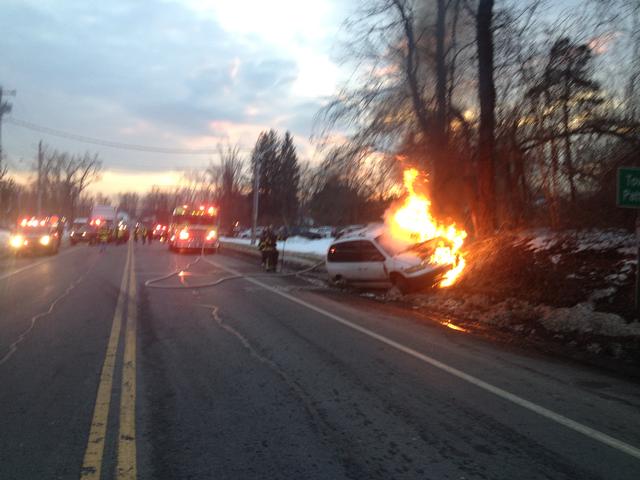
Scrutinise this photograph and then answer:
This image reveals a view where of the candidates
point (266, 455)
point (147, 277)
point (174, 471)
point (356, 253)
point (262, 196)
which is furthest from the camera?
point (262, 196)

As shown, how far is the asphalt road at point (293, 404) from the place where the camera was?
4367 millimetres

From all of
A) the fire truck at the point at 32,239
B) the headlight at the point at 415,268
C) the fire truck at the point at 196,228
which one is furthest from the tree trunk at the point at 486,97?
the fire truck at the point at 32,239

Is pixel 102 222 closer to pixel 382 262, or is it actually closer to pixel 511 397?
pixel 382 262

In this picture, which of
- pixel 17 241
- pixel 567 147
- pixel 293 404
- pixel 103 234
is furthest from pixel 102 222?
pixel 293 404

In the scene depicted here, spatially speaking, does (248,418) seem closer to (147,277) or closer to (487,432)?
(487,432)

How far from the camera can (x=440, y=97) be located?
19.7 meters

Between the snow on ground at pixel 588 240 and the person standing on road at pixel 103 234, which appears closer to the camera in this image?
the snow on ground at pixel 588 240

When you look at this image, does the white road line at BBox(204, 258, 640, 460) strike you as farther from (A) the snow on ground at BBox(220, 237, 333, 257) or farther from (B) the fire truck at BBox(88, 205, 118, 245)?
(B) the fire truck at BBox(88, 205, 118, 245)

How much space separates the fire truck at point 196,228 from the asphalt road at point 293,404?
22.9m

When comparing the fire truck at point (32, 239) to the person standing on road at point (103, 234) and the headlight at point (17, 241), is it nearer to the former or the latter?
the headlight at point (17, 241)

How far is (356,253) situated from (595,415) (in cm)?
1101

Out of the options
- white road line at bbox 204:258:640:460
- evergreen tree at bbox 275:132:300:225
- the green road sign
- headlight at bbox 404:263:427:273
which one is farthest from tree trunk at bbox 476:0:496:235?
evergreen tree at bbox 275:132:300:225

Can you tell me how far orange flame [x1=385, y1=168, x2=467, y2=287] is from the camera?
608 inches

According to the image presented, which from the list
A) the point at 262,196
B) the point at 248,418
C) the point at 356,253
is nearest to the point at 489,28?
the point at 356,253
